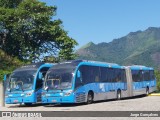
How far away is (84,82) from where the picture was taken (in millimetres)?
23828

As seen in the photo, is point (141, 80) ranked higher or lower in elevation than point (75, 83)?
higher

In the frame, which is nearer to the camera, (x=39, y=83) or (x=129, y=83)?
(x=39, y=83)

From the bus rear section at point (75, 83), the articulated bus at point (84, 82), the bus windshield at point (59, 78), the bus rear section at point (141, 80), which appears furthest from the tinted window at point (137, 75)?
the bus windshield at point (59, 78)

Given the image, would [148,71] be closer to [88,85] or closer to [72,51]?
[72,51]

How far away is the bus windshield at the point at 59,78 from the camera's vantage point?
74.9ft

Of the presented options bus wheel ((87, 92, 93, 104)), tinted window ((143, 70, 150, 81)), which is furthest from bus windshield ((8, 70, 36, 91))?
tinted window ((143, 70, 150, 81))

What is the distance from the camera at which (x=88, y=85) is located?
2431 cm

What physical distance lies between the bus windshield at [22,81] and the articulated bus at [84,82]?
1130 mm

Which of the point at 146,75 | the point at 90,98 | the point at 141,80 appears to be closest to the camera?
the point at 90,98

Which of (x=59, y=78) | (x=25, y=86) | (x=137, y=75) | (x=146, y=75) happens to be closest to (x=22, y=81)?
(x=25, y=86)

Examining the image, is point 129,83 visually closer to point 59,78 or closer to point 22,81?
point 59,78

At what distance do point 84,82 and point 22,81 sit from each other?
3619mm

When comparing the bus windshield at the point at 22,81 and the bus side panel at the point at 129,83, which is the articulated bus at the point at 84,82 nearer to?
the bus side panel at the point at 129,83

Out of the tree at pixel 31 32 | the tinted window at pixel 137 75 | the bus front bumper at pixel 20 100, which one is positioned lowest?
the bus front bumper at pixel 20 100
